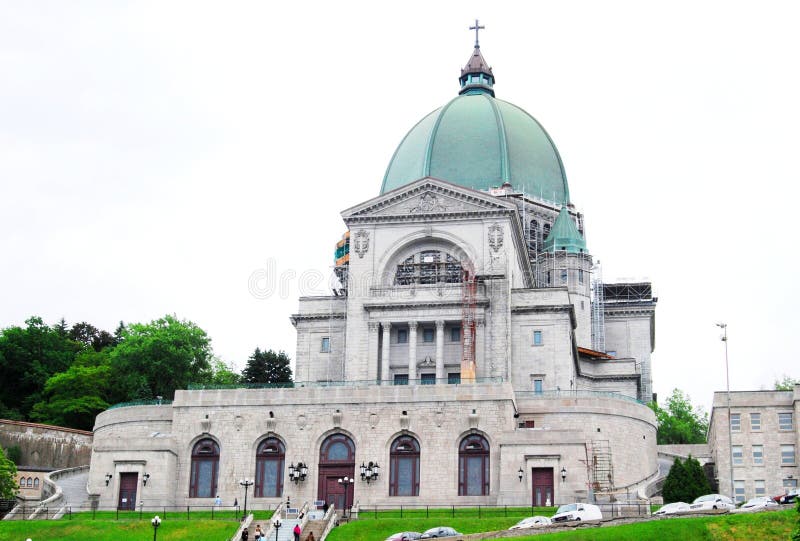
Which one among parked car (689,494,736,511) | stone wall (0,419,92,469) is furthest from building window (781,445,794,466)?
stone wall (0,419,92,469)

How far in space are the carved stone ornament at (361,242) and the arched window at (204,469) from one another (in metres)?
22.6

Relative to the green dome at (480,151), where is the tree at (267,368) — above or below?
below

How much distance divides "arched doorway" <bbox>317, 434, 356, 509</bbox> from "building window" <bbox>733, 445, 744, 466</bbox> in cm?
2440

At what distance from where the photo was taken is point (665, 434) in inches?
4596

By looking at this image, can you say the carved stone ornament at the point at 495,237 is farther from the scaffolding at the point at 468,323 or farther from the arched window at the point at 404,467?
the arched window at the point at 404,467

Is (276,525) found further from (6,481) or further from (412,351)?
(412,351)

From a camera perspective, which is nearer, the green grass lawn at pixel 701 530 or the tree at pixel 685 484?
the green grass lawn at pixel 701 530

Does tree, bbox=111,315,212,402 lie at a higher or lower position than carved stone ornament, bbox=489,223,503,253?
lower

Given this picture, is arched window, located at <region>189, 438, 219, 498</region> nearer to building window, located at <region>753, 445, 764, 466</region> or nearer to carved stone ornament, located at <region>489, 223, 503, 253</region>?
carved stone ornament, located at <region>489, 223, 503, 253</region>

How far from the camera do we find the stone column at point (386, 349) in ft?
292

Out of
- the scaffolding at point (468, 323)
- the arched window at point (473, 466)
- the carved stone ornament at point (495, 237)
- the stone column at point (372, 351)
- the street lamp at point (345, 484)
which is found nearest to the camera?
the street lamp at point (345, 484)

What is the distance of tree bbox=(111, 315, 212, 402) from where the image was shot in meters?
104

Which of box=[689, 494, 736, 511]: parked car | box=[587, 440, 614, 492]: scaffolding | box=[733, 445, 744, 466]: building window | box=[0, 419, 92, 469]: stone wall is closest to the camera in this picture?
box=[689, 494, 736, 511]: parked car

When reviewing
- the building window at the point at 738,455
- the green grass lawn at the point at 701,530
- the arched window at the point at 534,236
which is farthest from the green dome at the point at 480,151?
the green grass lawn at the point at 701,530
